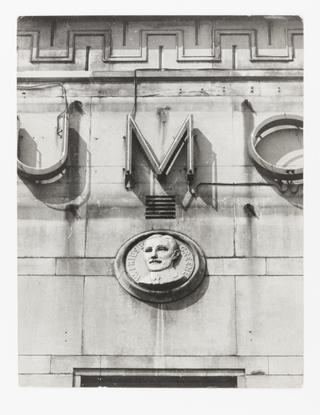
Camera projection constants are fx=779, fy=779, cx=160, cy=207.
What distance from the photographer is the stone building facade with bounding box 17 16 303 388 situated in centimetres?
1450

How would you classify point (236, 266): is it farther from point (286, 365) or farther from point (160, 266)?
point (286, 365)

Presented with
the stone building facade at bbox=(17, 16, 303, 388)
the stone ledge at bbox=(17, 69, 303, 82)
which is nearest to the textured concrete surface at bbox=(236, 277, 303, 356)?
the stone building facade at bbox=(17, 16, 303, 388)

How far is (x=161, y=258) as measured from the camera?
14945mm

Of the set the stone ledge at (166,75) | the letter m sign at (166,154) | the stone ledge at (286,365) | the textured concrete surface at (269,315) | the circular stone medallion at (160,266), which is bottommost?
the stone ledge at (286,365)

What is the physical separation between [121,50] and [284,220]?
16.9ft

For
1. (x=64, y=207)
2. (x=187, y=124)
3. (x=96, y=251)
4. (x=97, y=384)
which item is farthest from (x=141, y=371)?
(x=187, y=124)

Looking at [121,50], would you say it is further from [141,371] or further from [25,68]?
[141,371]

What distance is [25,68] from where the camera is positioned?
55.0 feet

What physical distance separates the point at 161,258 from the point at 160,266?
16 cm

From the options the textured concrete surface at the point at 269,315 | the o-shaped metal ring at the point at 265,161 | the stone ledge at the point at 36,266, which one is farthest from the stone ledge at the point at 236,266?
the stone ledge at the point at 36,266

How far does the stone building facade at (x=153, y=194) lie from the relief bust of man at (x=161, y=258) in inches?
17.4

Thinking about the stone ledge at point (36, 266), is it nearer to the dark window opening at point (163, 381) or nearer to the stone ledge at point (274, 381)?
the dark window opening at point (163, 381)

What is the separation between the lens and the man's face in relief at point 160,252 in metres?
14.9

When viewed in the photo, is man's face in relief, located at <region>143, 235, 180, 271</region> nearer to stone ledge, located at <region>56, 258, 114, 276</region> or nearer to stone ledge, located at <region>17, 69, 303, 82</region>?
stone ledge, located at <region>56, 258, 114, 276</region>
